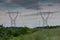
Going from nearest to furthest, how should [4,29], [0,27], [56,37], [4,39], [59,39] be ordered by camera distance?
[59,39] < [56,37] < [4,39] < [4,29] < [0,27]

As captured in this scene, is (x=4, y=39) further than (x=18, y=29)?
No

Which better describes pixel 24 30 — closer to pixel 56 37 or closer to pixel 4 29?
pixel 4 29

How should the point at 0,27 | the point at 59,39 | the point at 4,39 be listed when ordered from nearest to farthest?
the point at 59,39 < the point at 4,39 < the point at 0,27

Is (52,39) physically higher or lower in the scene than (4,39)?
higher

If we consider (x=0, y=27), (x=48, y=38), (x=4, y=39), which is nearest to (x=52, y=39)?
(x=48, y=38)

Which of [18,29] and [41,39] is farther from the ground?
[41,39]

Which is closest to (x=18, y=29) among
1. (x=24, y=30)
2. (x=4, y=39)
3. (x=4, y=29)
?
(x=24, y=30)

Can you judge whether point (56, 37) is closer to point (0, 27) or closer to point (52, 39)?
point (52, 39)

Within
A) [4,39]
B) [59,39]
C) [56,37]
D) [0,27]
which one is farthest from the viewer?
[0,27]

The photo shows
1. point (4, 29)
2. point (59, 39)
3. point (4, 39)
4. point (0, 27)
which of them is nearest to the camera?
point (59, 39)
